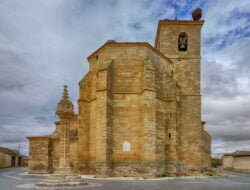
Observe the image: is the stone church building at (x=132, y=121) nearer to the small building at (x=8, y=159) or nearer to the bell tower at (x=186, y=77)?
the bell tower at (x=186, y=77)

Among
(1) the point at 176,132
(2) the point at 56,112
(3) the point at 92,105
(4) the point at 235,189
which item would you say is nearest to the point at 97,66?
(3) the point at 92,105

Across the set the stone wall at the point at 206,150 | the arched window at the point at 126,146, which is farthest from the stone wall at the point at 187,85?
the arched window at the point at 126,146

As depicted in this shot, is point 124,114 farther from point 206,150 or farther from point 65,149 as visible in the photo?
point 206,150

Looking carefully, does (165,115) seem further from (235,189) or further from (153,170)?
(235,189)

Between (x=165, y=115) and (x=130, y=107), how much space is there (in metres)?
3.16

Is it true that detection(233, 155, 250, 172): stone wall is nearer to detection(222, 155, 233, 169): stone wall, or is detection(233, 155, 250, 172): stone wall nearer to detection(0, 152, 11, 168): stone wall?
detection(222, 155, 233, 169): stone wall

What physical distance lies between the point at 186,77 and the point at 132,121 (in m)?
8.27

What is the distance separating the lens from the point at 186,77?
27.7m

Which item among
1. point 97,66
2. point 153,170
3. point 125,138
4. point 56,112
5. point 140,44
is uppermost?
point 140,44

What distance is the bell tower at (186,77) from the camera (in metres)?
25.8

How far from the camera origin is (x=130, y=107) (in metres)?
22.4

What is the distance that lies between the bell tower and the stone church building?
9cm

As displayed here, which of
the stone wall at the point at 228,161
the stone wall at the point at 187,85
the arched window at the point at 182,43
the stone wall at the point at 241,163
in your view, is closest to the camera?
the stone wall at the point at 187,85

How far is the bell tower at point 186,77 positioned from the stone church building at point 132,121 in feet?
0.28
